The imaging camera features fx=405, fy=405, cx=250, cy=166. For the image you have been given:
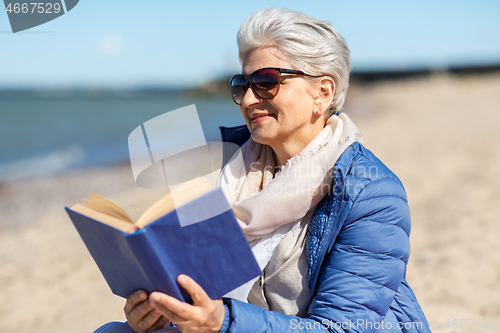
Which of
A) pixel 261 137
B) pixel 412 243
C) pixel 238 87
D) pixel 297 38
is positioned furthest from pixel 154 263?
pixel 412 243

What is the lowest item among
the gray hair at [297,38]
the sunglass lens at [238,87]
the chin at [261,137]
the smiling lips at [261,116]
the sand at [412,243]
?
the sand at [412,243]

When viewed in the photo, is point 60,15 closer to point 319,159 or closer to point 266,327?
point 319,159

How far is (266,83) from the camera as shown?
1.72 metres

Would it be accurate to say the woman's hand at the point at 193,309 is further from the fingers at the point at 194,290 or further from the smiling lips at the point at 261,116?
the smiling lips at the point at 261,116

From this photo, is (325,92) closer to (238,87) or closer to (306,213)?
(238,87)

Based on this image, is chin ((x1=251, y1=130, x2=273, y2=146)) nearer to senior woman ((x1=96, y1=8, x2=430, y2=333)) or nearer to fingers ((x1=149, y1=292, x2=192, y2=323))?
senior woman ((x1=96, y1=8, x2=430, y2=333))

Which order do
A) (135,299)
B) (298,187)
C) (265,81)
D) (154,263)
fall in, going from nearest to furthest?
(154,263) < (135,299) < (298,187) < (265,81)

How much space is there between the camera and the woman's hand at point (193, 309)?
1188 millimetres

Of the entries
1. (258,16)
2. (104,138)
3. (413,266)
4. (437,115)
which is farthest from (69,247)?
(437,115)

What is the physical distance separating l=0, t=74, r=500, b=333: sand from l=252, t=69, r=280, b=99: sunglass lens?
1.70 ft

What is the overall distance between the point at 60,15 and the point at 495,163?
7.06 m

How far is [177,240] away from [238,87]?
0.91 m

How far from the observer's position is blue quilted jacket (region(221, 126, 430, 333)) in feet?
4.40

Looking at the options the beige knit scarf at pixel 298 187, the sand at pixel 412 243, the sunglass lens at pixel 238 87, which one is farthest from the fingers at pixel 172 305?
the sand at pixel 412 243
